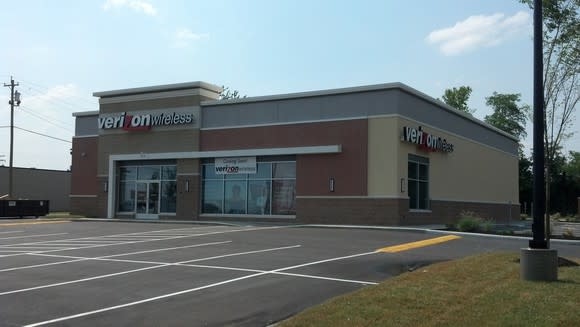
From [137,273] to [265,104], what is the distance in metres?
18.6

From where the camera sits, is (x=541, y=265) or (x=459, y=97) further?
(x=459, y=97)

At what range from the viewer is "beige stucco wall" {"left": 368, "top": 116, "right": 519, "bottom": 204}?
2700cm

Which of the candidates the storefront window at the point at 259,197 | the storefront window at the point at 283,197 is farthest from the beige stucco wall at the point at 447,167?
the storefront window at the point at 259,197

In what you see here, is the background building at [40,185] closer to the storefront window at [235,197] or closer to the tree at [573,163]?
the storefront window at [235,197]

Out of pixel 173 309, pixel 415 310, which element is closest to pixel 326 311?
pixel 415 310

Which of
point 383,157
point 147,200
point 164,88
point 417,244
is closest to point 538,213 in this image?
point 417,244

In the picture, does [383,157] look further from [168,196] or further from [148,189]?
[148,189]

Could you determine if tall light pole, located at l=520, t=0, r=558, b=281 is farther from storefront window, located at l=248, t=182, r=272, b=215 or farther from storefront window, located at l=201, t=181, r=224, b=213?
storefront window, located at l=201, t=181, r=224, b=213

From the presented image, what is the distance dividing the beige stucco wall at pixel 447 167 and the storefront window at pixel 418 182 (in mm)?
295

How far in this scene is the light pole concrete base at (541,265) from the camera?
10008 mm

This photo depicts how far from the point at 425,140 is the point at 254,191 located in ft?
28.3

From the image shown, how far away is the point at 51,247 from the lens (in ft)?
60.0

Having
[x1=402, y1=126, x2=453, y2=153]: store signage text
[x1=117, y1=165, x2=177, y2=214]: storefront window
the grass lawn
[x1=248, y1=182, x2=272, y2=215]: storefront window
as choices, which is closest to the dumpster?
[x1=117, y1=165, x2=177, y2=214]: storefront window

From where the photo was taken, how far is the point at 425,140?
1155 inches
